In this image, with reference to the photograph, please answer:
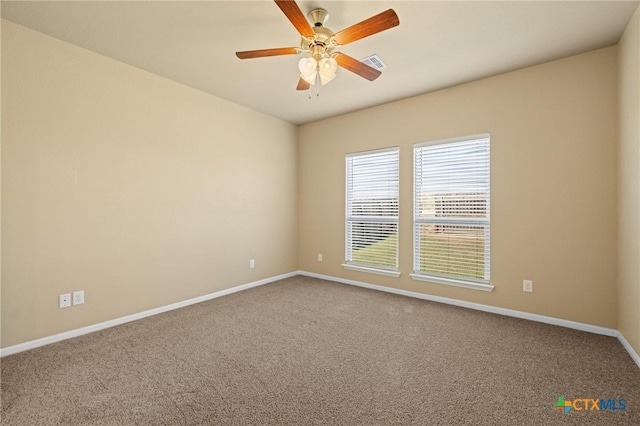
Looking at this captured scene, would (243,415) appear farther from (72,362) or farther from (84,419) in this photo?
(72,362)

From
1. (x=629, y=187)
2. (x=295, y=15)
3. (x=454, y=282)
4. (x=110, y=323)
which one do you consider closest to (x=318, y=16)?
(x=295, y=15)

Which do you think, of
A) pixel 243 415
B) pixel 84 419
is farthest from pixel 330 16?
pixel 84 419

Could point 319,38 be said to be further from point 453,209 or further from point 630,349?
point 630,349

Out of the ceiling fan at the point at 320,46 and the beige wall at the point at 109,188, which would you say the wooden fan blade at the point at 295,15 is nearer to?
the ceiling fan at the point at 320,46

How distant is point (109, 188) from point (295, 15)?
2506mm

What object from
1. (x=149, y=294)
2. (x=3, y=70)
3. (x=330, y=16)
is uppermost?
(x=330, y=16)

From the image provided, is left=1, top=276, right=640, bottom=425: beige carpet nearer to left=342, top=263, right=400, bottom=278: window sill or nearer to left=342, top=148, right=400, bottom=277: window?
left=342, top=263, right=400, bottom=278: window sill

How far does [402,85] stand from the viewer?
11.6ft

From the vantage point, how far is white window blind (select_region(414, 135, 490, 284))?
343 centimetres

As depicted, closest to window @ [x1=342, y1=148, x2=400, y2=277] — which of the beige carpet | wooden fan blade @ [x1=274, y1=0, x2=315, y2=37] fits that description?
the beige carpet

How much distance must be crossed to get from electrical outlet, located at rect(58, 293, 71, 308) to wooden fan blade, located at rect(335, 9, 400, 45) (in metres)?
3.25

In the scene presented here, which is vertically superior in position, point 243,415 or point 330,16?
point 330,16

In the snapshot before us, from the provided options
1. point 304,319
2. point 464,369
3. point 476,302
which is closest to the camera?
point 464,369

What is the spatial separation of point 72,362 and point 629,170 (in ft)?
15.6
